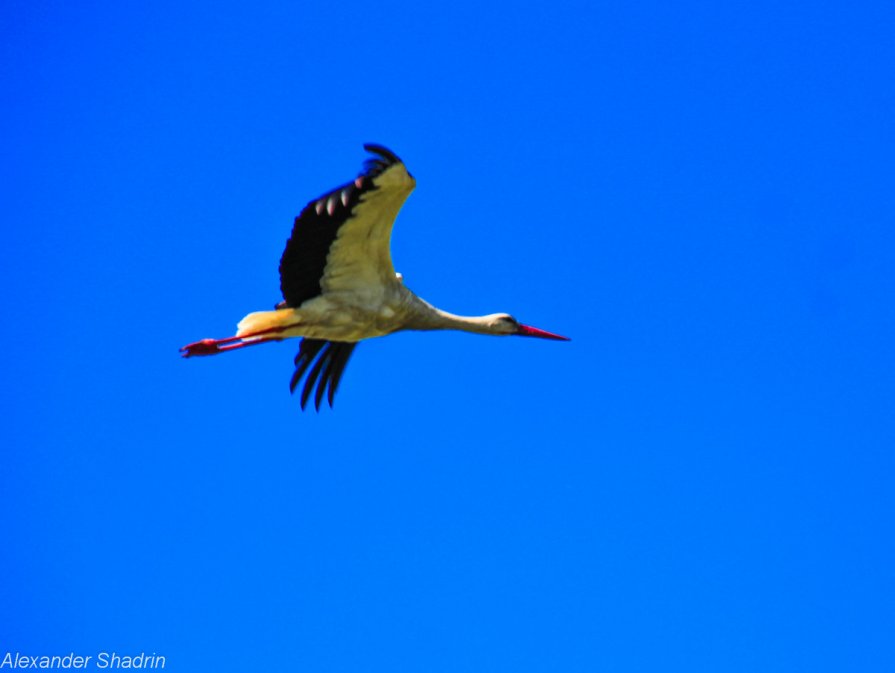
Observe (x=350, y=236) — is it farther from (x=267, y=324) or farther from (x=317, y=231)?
(x=267, y=324)

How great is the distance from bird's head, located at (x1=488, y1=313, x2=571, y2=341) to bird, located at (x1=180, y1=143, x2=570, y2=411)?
648 mm

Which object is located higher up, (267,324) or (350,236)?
(350,236)

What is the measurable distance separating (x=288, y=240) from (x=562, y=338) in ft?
10.1

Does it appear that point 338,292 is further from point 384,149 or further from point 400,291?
point 384,149

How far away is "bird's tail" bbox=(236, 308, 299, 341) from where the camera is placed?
11.1 metres

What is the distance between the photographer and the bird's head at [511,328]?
40.8 feet

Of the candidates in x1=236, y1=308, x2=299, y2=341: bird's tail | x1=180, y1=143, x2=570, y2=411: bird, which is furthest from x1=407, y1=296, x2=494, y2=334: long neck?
x1=236, y1=308, x2=299, y2=341: bird's tail

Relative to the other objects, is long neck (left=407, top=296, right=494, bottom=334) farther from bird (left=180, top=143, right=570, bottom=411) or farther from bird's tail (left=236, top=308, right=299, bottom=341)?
bird's tail (left=236, top=308, right=299, bottom=341)

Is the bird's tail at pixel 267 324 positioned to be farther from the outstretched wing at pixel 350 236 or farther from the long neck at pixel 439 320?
the long neck at pixel 439 320

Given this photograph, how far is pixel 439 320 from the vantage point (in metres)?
11.7

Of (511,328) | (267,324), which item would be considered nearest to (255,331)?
(267,324)

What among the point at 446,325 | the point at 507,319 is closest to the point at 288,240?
the point at 446,325

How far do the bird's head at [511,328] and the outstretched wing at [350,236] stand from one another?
148cm

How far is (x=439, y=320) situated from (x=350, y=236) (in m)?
1.25
